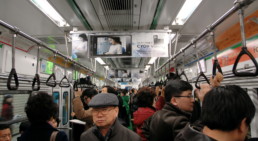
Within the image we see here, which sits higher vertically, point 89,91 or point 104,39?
point 104,39

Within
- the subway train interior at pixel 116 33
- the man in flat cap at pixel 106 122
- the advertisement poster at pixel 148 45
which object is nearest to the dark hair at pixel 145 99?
the subway train interior at pixel 116 33

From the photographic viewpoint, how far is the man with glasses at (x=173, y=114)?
1585 millimetres

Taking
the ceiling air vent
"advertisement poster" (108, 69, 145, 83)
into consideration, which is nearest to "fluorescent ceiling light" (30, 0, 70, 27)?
Result: the ceiling air vent

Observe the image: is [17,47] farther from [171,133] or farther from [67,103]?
[171,133]

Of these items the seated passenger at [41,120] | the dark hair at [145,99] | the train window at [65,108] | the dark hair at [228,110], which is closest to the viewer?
the dark hair at [228,110]

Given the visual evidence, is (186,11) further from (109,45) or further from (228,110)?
(228,110)

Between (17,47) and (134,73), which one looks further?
(134,73)

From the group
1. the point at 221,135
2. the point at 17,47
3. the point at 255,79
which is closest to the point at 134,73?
the point at 17,47

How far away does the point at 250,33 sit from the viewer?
274 cm

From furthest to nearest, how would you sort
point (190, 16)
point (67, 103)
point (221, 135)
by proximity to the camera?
point (67, 103) < point (190, 16) < point (221, 135)

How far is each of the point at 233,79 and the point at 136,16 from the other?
2285mm

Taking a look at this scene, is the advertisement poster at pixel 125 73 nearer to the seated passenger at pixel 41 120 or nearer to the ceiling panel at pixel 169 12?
the ceiling panel at pixel 169 12

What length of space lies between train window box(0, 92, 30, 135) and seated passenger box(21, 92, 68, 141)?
178 cm

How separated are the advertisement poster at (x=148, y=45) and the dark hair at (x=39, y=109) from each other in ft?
8.72
